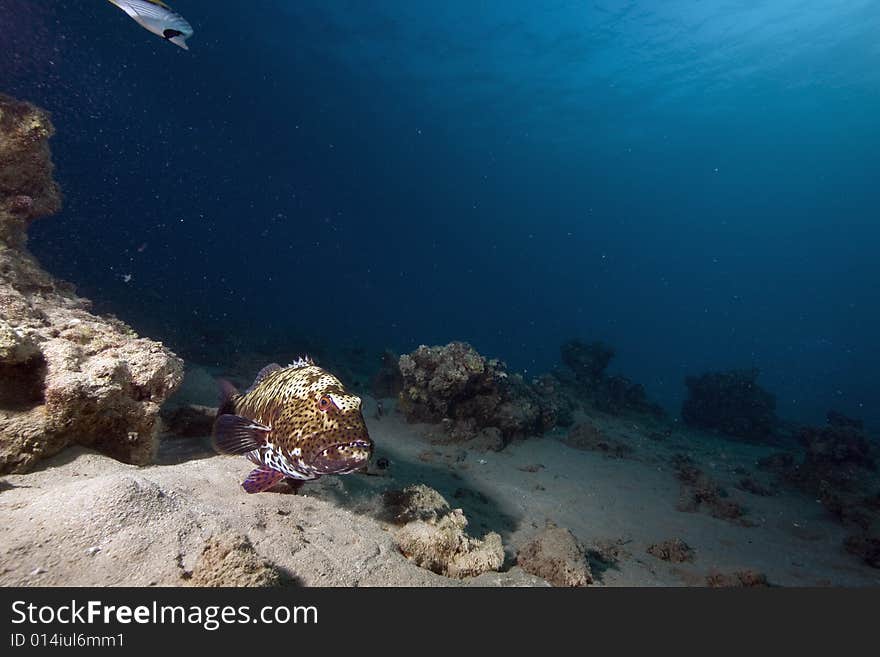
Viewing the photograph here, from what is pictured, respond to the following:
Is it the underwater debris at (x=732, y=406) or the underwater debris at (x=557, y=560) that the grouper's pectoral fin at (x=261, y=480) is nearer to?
the underwater debris at (x=557, y=560)

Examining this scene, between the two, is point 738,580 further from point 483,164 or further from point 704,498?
point 483,164

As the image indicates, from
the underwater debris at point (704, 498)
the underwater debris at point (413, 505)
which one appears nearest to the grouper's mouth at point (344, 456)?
the underwater debris at point (413, 505)

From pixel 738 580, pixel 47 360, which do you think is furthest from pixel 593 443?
pixel 47 360

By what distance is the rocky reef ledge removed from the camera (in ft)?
10.1

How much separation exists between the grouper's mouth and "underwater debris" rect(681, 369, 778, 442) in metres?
17.4

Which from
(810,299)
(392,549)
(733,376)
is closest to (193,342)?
(392,549)

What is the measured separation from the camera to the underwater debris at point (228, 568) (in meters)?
2.10

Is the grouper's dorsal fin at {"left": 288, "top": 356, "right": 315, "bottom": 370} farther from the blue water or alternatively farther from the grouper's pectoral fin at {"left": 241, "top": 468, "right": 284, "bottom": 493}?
the blue water

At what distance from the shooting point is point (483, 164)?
66375 millimetres

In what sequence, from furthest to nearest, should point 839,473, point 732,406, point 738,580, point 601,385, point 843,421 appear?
point 732,406, point 601,385, point 843,421, point 839,473, point 738,580

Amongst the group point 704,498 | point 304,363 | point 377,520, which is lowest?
point 704,498

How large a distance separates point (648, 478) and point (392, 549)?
6.31 meters

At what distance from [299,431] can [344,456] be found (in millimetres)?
453

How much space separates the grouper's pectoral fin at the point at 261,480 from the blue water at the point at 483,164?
35.9 ft
